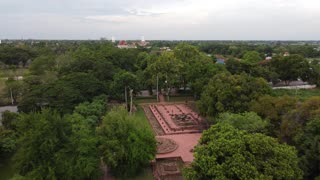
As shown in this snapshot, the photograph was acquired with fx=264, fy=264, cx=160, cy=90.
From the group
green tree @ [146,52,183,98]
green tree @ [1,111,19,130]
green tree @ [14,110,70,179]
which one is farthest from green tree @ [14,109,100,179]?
green tree @ [146,52,183,98]

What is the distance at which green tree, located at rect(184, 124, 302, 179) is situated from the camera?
34.5ft

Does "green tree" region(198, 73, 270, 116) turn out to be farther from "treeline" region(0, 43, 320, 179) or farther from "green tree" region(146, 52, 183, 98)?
"green tree" region(146, 52, 183, 98)

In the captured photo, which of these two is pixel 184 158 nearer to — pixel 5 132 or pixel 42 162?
pixel 42 162

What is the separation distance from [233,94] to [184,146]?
5756 millimetres

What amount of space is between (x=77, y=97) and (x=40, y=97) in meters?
3.30

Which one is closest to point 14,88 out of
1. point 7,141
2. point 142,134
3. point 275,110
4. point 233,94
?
point 7,141

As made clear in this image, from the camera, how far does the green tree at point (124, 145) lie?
15.1m

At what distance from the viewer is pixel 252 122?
15.6 meters

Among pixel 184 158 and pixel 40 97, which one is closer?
pixel 184 158

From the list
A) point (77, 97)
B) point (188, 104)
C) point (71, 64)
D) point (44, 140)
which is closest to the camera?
point (44, 140)

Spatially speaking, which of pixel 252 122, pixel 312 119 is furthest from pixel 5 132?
pixel 312 119

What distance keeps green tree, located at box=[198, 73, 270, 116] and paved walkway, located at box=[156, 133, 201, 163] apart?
2634mm

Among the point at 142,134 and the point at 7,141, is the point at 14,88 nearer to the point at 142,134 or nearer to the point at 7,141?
the point at 7,141

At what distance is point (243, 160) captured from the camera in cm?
1065
